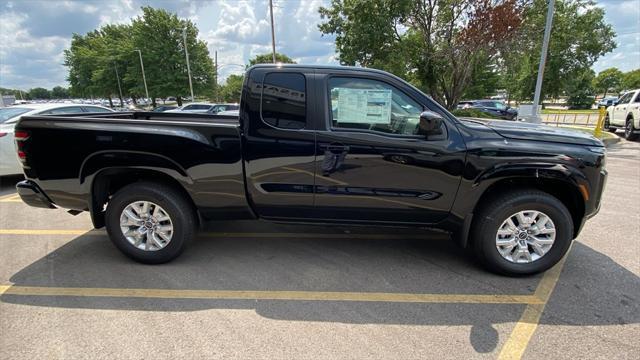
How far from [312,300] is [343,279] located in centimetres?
43

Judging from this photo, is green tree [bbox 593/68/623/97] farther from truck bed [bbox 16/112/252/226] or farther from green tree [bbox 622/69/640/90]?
truck bed [bbox 16/112/252/226]

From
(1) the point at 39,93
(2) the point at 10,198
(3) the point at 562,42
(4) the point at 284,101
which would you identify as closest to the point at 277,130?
(4) the point at 284,101

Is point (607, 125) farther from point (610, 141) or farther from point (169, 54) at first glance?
point (169, 54)

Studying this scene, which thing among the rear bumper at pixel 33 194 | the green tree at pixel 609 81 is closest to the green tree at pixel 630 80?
the green tree at pixel 609 81

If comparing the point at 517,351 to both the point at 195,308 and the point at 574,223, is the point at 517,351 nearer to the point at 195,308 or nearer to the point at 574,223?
the point at 574,223

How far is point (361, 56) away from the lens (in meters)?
17.4

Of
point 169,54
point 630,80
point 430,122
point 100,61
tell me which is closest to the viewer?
point 430,122

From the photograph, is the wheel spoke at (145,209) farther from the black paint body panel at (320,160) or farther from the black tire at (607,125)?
the black tire at (607,125)

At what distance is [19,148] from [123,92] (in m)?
52.8

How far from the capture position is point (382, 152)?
3.07 m

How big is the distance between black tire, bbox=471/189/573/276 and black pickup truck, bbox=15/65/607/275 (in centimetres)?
1

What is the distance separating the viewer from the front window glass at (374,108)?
3.13 m

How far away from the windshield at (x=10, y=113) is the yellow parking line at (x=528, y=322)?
830 centimetres

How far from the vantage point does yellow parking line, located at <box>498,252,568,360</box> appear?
7.74 ft
